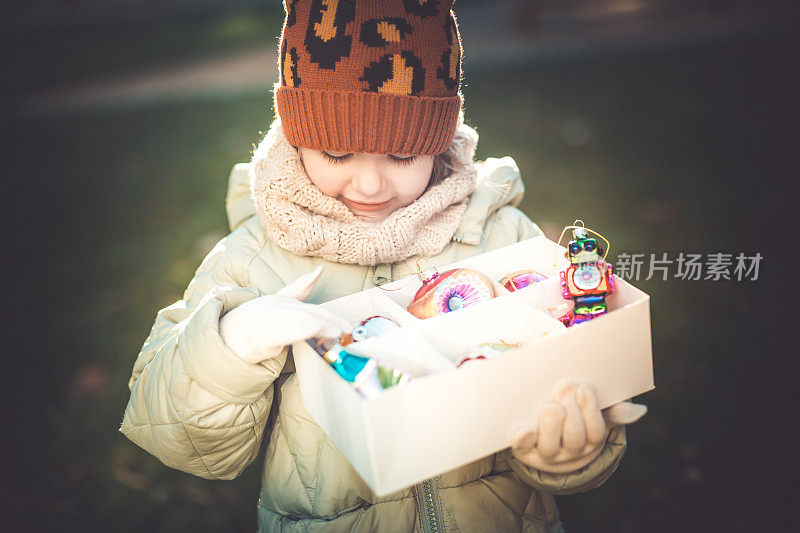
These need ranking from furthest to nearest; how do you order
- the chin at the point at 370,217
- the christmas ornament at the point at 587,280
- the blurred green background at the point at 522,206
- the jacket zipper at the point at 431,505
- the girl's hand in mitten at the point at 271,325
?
the blurred green background at the point at 522,206 < the chin at the point at 370,217 < the jacket zipper at the point at 431,505 < the christmas ornament at the point at 587,280 < the girl's hand in mitten at the point at 271,325

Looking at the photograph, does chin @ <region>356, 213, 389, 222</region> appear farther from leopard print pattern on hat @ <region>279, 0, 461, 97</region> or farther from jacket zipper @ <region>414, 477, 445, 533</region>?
jacket zipper @ <region>414, 477, 445, 533</region>

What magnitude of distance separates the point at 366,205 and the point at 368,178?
0.35 feet

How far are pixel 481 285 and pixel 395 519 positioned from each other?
59cm

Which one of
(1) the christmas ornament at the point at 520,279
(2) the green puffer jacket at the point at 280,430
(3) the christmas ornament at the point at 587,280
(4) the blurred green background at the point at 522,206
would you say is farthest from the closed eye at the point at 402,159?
(4) the blurred green background at the point at 522,206

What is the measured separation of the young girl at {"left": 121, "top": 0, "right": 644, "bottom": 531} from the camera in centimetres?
147

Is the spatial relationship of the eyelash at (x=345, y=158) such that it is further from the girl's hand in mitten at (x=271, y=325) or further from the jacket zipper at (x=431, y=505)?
the jacket zipper at (x=431, y=505)

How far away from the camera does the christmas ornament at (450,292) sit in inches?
64.6

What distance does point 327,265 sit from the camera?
6.08 ft

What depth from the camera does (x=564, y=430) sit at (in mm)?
1424

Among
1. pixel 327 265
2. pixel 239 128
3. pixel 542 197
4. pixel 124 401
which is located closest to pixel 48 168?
pixel 239 128

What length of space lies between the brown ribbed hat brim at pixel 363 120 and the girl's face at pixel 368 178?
0.15 ft

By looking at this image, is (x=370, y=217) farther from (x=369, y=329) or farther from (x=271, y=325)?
(x=271, y=325)

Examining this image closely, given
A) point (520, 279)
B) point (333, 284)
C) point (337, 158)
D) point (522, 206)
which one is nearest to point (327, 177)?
point (337, 158)

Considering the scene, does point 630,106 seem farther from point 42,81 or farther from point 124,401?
point 42,81
